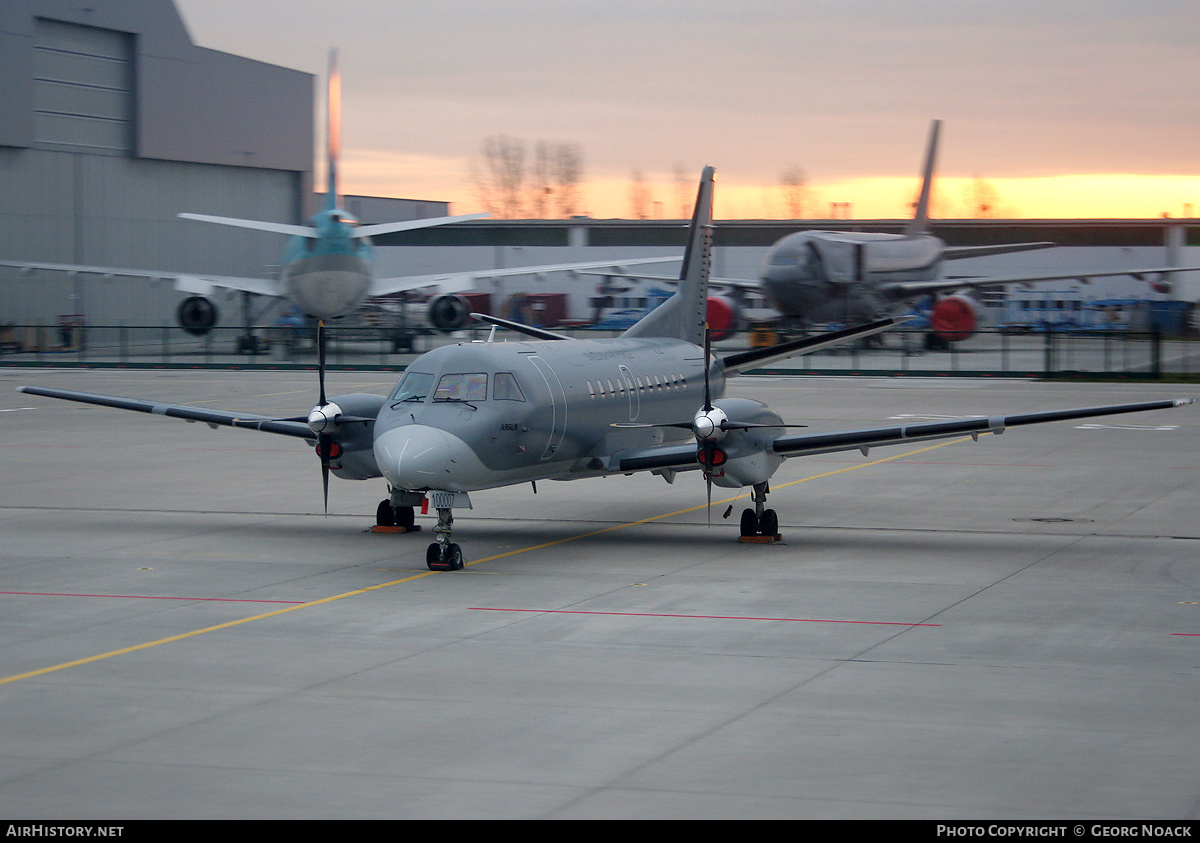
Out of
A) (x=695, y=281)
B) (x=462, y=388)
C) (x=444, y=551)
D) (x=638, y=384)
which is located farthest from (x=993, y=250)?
(x=444, y=551)

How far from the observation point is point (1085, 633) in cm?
1305

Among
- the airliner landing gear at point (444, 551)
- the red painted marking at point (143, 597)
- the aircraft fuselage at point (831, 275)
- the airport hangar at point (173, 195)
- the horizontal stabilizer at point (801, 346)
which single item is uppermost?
the airport hangar at point (173, 195)

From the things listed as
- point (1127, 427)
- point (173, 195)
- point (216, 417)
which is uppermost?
point (173, 195)

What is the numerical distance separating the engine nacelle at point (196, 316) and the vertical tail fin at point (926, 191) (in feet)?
106

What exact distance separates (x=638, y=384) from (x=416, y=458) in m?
5.43

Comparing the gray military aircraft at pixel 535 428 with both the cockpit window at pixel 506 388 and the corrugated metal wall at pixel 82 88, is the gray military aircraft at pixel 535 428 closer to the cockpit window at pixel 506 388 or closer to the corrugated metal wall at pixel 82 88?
the cockpit window at pixel 506 388

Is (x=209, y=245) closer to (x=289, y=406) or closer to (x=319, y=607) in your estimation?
(x=289, y=406)

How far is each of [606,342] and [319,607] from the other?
8.19 meters

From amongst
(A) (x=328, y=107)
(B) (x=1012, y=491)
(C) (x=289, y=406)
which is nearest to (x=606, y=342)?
(B) (x=1012, y=491)

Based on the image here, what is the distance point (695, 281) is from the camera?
24.2 meters

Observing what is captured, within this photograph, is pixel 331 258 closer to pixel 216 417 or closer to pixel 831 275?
pixel 831 275

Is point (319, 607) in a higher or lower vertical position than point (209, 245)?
lower

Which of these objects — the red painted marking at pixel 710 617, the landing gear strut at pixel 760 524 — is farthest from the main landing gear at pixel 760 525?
the red painted marking at pixel 710 617

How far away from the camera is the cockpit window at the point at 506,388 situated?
17.6m
